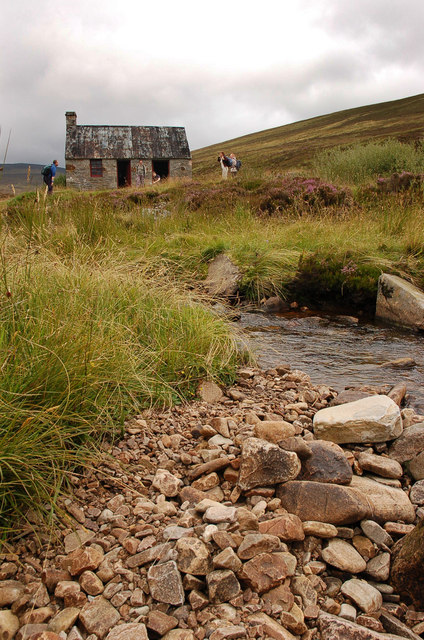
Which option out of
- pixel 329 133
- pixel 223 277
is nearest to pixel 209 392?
pixel 223 277

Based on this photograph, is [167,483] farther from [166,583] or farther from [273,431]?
[273,431]

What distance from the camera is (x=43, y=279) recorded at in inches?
156

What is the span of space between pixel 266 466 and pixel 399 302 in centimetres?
510

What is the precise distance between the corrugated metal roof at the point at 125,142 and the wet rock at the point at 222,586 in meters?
36.0

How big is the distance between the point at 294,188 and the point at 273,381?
1126 centimetres

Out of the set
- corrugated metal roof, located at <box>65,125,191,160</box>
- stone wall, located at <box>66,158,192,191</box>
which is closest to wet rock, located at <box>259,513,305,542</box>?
stone wall, located at <box>66,158,192,191</box>

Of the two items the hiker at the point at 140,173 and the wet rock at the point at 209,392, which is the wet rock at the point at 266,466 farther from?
the hiker at the point at 140,173

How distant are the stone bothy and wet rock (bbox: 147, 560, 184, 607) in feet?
112

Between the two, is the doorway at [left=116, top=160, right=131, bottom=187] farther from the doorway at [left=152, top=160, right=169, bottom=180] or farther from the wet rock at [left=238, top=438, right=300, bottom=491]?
the wet rock at [left=238, top=438, right=300, bottom=491]

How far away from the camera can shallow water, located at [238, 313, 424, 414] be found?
4.71 m

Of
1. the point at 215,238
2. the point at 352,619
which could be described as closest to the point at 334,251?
the point at 215,238

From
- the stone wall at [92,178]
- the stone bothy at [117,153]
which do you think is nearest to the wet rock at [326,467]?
the stone bothy at [117,153]

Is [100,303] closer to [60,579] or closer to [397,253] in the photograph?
[60,579]

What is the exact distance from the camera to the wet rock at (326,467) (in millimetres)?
2605
